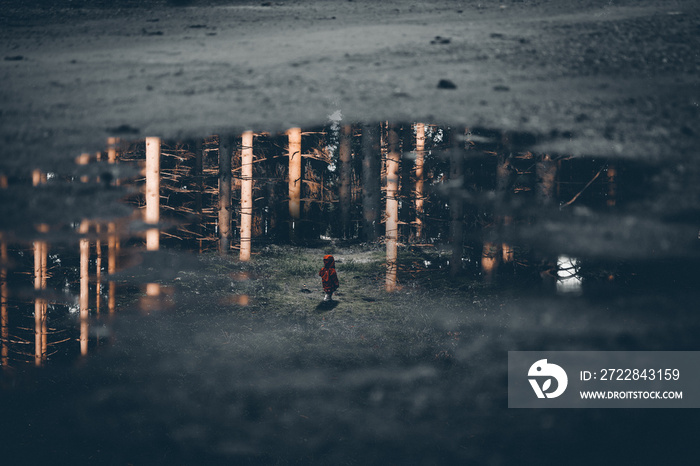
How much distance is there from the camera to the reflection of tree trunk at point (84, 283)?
2953mm

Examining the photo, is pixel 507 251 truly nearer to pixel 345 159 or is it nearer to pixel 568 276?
pixel 568 276

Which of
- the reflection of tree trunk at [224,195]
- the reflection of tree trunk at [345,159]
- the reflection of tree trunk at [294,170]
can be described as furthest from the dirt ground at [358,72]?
the reflection of tree trunk at [345,159]

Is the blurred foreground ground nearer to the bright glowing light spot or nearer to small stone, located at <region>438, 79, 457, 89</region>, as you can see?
the bright glowing light spot

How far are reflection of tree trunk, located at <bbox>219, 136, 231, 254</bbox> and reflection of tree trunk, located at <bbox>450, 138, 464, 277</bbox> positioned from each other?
238 cm

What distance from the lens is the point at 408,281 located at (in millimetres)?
4340

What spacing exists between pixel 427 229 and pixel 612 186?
6.56 feet

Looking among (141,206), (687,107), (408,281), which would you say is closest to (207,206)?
(141,206)

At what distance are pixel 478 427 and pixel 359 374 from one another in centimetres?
74

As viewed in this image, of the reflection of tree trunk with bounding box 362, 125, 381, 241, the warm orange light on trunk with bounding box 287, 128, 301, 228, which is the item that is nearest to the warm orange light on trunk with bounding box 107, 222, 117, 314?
the reflection of tree trunk with bounding box 362, 125, 381, 241

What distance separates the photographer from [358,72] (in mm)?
5016

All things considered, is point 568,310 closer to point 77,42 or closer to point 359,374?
point 359,374

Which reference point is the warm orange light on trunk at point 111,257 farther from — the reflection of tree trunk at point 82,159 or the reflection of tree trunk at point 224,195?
the reflection of tree trunk at point 224,195

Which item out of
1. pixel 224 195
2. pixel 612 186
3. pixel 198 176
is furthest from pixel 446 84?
pixel 224 195

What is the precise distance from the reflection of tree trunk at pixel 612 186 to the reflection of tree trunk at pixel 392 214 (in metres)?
1.92
